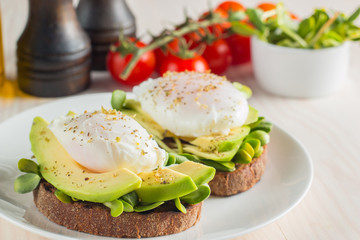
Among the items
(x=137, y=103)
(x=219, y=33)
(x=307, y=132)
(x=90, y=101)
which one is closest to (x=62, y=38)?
(x=90, y=101)

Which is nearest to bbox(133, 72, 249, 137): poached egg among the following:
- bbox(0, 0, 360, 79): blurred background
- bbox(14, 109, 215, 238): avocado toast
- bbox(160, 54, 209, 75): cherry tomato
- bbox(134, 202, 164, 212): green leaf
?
bbox(14, 109, 215, 238): avocado toast

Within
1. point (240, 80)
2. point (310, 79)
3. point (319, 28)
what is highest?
point (319, 28)

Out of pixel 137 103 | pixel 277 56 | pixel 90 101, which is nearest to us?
pixel 137 103

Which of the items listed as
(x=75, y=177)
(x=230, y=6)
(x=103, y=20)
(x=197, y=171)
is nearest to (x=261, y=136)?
(x=197, y=171)

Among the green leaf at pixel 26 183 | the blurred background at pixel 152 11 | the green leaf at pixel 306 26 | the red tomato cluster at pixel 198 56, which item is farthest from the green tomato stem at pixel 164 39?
the green leaf at pixel 26 183

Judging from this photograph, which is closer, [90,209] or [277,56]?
[90,209]

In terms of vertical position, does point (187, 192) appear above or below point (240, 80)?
above

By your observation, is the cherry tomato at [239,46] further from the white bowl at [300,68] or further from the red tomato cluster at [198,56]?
the white bowl at [300,68]

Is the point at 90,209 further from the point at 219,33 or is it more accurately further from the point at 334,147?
the point at 219,33

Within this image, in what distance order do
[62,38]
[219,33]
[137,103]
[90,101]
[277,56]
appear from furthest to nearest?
1. [219,33]
2. [277,56]
3. [62,38]
4. [90,101]
5. [137,103]
